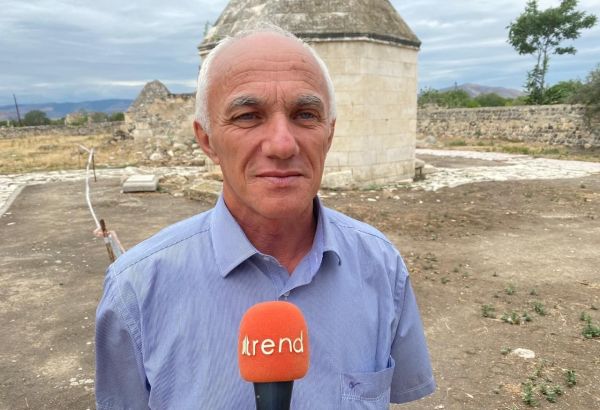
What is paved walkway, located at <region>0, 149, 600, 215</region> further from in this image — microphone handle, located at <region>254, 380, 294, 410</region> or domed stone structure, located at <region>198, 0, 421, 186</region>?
microphone handle, located at <region>254, 380, 294, 410</region>

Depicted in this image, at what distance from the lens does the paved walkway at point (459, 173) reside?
13.4 m

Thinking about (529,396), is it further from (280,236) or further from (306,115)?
(306,115)

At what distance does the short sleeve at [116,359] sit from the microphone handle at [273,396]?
1.90ft

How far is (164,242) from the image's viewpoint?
142 centimetres

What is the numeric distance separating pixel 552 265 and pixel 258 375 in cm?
663

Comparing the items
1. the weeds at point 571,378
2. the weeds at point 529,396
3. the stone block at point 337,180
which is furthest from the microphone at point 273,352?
the stone block at point 337,180

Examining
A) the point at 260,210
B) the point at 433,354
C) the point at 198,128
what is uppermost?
the point at 198,128

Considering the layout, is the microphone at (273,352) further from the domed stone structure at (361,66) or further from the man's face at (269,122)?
the domed stone structure at (361,66)

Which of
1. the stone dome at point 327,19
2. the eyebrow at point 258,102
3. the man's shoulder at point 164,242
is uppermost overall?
the stone dome at point 327,19

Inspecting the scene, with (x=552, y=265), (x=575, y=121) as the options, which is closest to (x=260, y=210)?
(x=552, y=265)

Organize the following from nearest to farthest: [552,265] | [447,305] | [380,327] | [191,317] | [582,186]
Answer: [191,317], [380,327], [447,305], [552,265], [582,186]

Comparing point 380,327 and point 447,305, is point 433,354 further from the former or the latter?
point 380,327

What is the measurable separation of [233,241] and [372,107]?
37.6 ft

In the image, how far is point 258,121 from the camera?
4.45 ft
